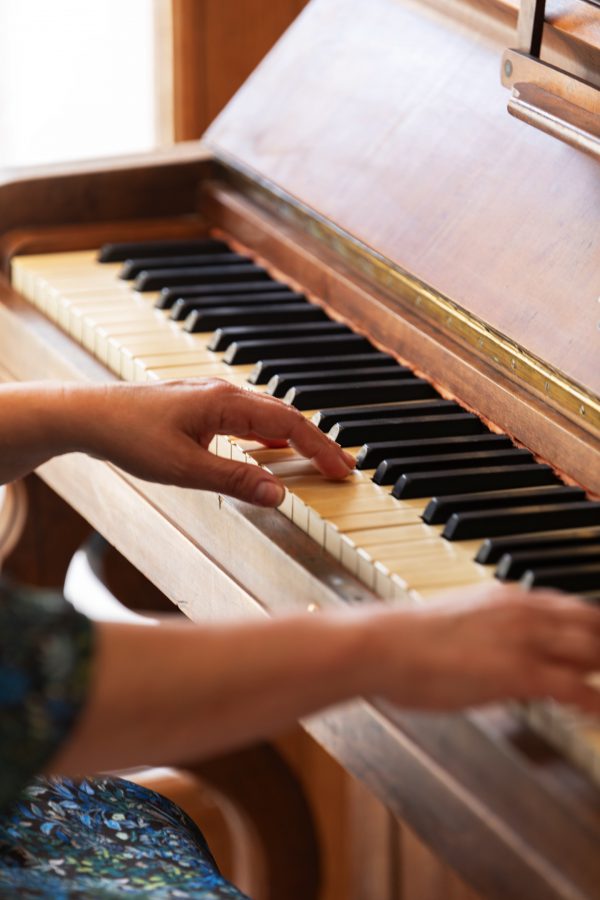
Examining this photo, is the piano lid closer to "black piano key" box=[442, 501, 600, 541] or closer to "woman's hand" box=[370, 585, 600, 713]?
"black piano key" box=[442, 501, 600, 541]

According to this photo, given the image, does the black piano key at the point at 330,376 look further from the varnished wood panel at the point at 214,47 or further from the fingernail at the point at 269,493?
the varnished wood panel at the point at 214,47

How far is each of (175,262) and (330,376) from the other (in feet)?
1.54

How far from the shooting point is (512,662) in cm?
100

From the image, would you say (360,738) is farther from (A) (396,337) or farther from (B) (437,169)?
(B) (437,169)

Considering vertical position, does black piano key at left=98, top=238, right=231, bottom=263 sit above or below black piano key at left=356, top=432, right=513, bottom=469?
below

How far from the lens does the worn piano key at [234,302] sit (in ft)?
6.27

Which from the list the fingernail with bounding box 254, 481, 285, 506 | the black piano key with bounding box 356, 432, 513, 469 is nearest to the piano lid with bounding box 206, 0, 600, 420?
the black piano key with bounding box 356, 432, 513, 469

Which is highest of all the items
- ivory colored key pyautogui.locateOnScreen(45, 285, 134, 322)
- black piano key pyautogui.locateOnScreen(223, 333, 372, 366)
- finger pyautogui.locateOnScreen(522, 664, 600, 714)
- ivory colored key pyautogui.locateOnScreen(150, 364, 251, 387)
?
finger pyautogui.locateOnScreen(522, 664, 600, 714)

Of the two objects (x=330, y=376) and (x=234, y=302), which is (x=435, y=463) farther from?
(x=234, y=302)

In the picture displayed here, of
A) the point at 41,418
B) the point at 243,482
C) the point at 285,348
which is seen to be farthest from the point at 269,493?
the point at 285,348

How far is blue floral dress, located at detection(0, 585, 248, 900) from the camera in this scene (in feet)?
2.95

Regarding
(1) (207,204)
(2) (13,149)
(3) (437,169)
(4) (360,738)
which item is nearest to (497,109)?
(3) (437,169)

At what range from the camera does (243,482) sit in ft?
4.74

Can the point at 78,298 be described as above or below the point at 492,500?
below
